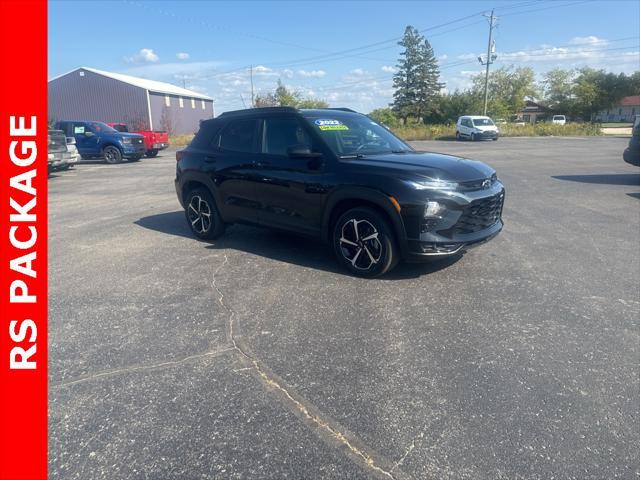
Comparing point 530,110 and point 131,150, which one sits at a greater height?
point 530,110

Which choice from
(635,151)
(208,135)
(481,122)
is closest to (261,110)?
Answer: (208,135)

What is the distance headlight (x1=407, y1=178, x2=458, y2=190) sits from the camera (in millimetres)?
4207

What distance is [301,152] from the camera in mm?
4691

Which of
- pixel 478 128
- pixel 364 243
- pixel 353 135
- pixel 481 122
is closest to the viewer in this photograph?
pixel 364 243

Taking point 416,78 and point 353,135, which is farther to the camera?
point 416,78

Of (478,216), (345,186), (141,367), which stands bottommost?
(141,367)

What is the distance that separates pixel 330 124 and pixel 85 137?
18.8 meters

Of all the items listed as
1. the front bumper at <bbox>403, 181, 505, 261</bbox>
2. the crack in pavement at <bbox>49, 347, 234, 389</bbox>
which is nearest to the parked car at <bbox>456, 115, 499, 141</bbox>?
the front bumper at <bbox>403, 181, 505, 261</bbox>

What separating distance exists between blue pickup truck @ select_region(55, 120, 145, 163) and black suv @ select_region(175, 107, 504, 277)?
15.8 meters

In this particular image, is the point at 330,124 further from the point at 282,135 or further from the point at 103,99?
the point at 103,99

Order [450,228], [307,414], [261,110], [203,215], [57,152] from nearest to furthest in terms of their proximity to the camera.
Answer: [307,414] → [450,228] → [261,110] → [203,215] → [57,152]

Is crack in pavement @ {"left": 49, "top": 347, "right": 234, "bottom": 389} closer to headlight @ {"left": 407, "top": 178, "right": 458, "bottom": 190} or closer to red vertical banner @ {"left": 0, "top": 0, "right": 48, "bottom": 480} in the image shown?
red vertical banner @ {"left": 0, "top": 0, "right": 48, "bottom": 480}

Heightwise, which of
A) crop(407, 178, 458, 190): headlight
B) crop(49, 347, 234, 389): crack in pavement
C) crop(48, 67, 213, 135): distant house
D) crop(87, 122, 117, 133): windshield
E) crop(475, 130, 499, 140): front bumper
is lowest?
crop(49, 347, 234, 389): crack in pavement

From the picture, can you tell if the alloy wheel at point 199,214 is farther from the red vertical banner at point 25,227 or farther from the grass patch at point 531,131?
the grass patch at point 531,131
